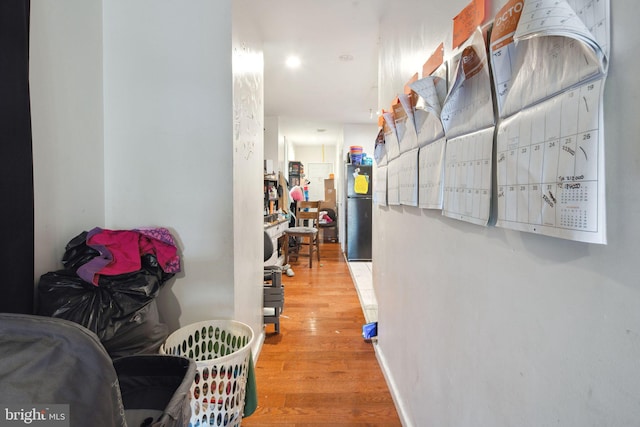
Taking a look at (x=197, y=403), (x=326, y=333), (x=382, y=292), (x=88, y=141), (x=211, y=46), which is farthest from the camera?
(x=326, y=333)

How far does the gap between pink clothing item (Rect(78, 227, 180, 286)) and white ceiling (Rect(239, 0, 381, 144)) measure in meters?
1.57

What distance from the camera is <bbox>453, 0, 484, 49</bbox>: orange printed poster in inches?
28.3

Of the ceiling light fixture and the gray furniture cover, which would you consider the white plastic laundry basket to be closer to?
the gray furniture cover

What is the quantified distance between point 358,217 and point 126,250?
374 cm

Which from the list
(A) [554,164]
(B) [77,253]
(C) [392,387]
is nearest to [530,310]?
(A) [554,164]

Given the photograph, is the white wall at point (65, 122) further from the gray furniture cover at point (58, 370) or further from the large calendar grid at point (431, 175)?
the large calendar grid at point (431, 175)

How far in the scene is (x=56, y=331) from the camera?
41cm

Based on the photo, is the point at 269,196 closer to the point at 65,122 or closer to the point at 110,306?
the point at 65,122

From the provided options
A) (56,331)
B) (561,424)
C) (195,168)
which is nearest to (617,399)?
(561,424)

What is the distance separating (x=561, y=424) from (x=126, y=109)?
192cm

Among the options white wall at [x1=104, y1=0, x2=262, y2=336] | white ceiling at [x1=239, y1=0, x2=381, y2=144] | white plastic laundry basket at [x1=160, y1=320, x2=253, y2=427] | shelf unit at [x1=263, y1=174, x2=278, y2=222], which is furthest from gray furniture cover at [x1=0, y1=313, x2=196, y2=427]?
shelf unit at [x1=263, y1=174, x2=278, y2=222]

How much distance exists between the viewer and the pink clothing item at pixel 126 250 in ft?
3.49

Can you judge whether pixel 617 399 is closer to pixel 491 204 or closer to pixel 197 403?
pixel 491 204

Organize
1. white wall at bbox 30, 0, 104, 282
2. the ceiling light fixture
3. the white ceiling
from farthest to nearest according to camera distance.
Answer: the ceiling light fixture < the white ceiling < white wall at bbox 30, 0, 104, 282
